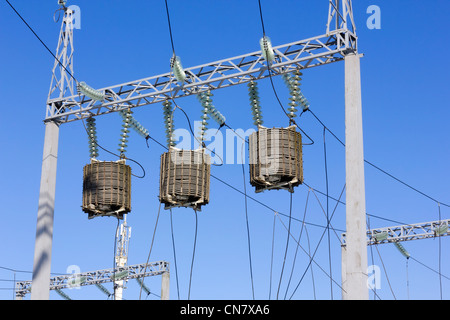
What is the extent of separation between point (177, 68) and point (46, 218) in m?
4.48

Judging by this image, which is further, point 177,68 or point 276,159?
point 177,68

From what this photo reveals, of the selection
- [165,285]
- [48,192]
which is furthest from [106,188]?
[165,285]

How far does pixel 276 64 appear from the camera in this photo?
15.1m

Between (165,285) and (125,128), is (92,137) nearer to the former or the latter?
(125,128)

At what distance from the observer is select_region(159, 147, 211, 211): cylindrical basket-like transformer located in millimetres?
15375

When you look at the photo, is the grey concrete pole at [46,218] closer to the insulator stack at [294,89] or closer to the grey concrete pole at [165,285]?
the insulator stack at [294,89]

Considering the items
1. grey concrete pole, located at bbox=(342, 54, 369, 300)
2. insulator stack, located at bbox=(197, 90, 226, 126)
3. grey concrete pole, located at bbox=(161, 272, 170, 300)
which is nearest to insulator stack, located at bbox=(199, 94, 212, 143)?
insulator stack, located at bbox=(197, 90, 226, 126)

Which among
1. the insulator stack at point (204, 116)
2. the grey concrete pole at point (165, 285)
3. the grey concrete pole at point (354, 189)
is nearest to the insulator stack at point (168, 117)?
the insulator stack at point (204, 116)

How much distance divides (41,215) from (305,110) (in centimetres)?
625

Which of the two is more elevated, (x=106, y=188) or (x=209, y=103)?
(x=209, y=103)

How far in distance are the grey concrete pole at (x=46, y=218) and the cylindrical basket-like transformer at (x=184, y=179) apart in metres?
2.90

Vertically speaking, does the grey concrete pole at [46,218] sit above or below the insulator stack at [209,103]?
below

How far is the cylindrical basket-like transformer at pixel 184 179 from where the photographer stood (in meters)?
15.4

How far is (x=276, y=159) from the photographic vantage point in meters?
14.8
